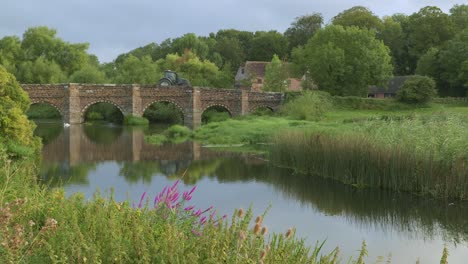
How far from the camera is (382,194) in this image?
14500mm

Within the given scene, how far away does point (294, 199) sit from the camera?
580 inches

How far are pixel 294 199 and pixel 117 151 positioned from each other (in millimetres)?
14555

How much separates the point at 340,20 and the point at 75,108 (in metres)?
36.8

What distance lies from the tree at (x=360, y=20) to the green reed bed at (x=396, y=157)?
52.7 m

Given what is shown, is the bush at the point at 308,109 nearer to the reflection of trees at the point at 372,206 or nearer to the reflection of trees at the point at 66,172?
the reflection of trees at the point at 66,172

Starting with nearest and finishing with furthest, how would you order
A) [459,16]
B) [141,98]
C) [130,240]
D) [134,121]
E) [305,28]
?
[130,240], [134,121], [141,98], [459,16], [305,28]

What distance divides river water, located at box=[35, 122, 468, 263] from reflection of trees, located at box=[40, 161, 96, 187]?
3 cm

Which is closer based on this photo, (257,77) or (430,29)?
(430,29)

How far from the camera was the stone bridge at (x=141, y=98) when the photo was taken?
47.7m

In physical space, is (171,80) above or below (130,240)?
above

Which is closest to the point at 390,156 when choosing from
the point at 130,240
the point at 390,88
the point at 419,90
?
the point at 130,240

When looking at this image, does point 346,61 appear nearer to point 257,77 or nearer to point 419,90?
point 419,90

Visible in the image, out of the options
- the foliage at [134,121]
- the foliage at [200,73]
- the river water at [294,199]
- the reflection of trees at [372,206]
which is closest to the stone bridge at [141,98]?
the foliage at [134,121]

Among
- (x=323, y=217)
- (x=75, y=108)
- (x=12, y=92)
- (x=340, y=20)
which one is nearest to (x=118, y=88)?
(x=75, y=108)
